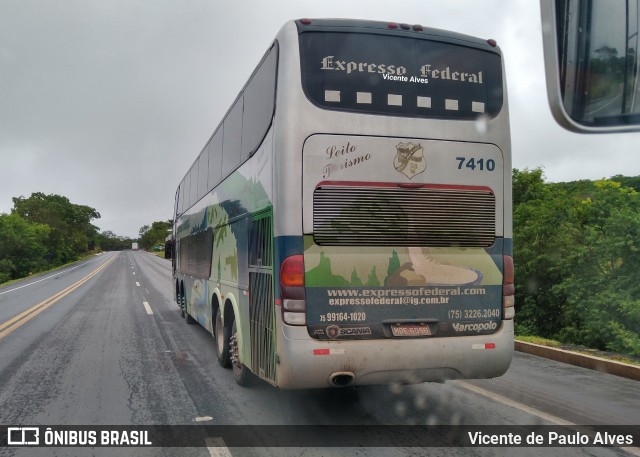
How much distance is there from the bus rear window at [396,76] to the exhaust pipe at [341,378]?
2.60 meters

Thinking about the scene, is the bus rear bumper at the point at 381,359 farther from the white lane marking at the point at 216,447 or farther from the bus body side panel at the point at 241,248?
the white lane marking at the point at 216,447

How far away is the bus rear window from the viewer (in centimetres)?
537

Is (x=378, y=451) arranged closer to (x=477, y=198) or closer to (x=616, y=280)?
(x=477, y=198)

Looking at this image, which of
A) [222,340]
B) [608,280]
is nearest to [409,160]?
A: [222,340]

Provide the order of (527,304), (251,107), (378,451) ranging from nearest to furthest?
(378,451)
(251,107)
(527,304)

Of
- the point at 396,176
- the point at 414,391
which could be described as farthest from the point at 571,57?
the point at 414,391

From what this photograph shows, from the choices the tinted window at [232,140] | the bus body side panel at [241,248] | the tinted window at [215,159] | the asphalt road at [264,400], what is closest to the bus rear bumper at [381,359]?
the bus body side panel at [241,248]

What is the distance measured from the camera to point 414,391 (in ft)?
23.1

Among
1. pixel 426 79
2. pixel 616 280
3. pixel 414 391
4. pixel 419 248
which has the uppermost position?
pixel 426 79

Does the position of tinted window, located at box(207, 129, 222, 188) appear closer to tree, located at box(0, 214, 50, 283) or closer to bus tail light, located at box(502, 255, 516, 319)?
bus tail light, located at box(502, 255, 516, 319)

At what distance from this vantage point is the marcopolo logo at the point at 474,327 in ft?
17.9

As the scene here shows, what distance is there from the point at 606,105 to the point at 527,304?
14.6 metres

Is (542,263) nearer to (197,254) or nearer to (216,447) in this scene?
(197,254)

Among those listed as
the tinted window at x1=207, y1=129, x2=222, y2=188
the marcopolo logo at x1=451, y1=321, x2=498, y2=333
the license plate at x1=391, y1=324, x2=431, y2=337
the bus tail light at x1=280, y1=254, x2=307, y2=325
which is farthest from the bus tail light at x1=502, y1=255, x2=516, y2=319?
the tinted window at x1=207, y1=129, x2=222, y2=188
